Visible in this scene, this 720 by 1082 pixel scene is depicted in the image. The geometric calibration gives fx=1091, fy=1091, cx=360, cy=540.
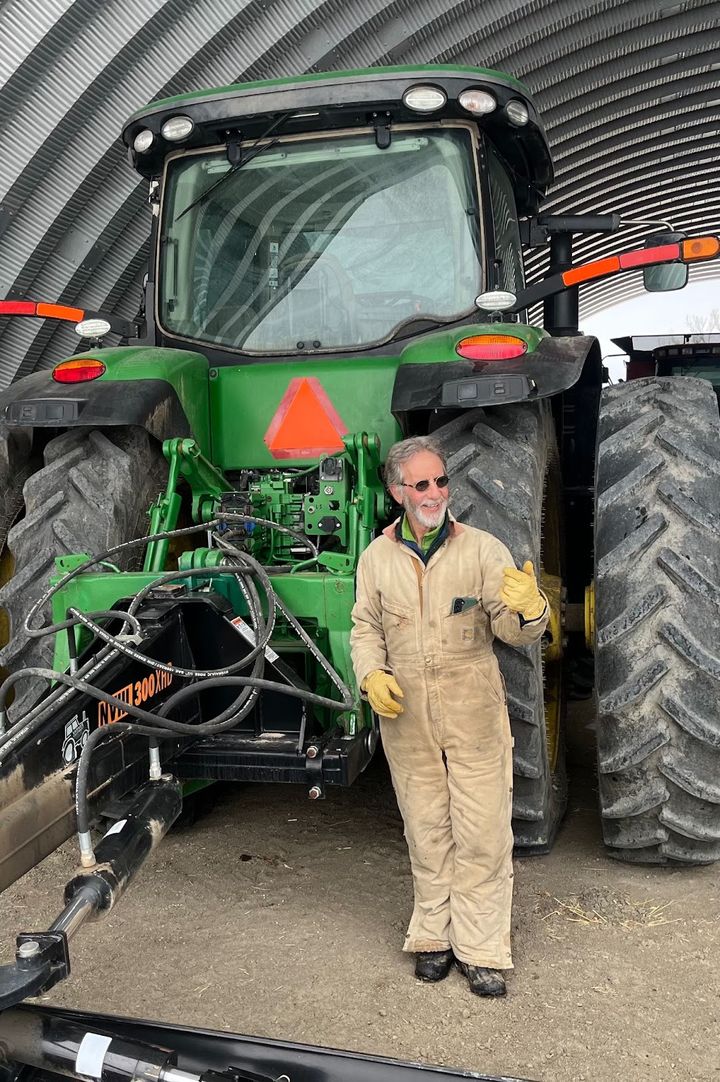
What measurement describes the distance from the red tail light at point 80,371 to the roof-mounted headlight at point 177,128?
992 millimetres

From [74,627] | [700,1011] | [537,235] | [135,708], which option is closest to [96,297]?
[537,235]

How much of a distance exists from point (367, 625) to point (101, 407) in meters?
1.19

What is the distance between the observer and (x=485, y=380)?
10.4 feet

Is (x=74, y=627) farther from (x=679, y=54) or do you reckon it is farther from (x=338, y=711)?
(x=679, y=54)

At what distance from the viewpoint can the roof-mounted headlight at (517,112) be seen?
12.7 feet

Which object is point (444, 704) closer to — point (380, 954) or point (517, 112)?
point (380, 954)

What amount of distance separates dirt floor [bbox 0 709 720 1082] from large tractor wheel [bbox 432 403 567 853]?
31 cm

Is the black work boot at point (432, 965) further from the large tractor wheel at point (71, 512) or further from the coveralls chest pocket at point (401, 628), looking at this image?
the large tractor wheel at point (71, 512)

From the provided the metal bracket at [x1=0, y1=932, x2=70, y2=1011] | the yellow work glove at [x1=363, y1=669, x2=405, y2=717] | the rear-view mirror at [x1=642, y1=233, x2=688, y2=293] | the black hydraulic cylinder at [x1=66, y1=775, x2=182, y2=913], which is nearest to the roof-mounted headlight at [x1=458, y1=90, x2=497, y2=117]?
the rear-view mirror at [x1=642, y1=233, x2=688, y2=293]

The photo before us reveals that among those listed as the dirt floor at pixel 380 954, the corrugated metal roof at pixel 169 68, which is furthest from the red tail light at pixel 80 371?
the corrugated metal roof at pixel 169 68

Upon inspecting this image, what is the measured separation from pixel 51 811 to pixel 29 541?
1.36 metres

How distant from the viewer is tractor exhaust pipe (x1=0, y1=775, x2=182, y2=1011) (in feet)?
6.21

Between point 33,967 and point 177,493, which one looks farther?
point 177,493

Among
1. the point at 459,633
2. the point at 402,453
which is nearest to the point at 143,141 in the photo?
the point at 402,453
